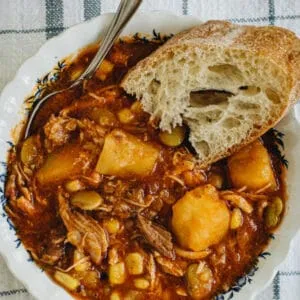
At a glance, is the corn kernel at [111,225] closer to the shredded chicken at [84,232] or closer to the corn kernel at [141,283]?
the shredded chicken at [84,232]

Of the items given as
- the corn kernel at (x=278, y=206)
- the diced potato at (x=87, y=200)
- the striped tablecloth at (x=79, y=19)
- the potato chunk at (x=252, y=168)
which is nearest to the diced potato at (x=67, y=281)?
the striped tablecloth at (x=79, y=19)

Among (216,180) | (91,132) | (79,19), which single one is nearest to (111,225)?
(91,132)

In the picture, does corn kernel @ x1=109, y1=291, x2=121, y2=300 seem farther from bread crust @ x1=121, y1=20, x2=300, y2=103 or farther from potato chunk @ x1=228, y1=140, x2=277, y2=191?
bread crust @ x1=121, y1=20, x2=300, y2=103

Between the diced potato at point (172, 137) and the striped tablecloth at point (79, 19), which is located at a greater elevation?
the striped tablecloth at point (79, 19)

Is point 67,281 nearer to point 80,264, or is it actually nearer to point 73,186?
point 80,264

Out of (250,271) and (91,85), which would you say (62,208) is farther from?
(250,271)

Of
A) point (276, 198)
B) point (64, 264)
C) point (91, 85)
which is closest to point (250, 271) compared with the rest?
point (276, 198)

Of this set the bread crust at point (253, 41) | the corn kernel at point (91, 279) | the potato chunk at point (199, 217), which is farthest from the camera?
the corn kernel at point (91, 279)
